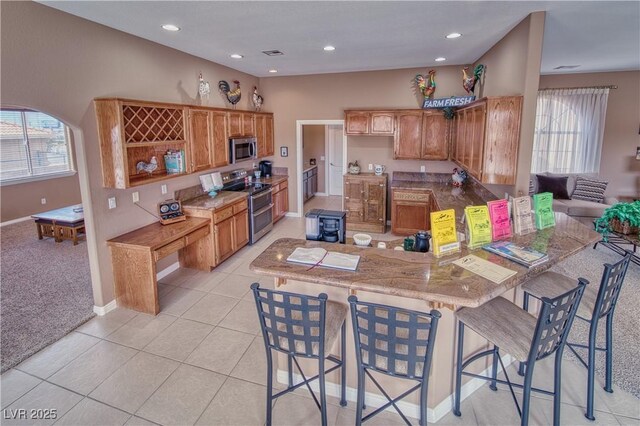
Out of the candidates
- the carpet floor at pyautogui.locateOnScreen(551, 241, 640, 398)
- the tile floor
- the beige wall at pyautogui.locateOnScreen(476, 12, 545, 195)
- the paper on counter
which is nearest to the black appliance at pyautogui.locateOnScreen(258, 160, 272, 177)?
the tile floor

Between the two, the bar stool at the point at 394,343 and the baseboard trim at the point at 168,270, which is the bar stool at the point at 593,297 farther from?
the baseboard trim at the point at 168,270

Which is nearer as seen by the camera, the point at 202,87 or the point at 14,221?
the point at 202,87

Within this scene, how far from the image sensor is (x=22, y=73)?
9.12 feet

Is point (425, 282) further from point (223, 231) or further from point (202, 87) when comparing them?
point (202, 87)

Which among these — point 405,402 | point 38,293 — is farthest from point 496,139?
point 38,293

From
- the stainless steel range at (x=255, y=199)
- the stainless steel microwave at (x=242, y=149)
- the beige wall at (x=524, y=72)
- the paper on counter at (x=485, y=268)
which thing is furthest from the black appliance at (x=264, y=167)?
the paper on counter at (x=485, y=268)

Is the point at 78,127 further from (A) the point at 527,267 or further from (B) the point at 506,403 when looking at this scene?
(B) the point at 506,403

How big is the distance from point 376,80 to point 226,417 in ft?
18.5

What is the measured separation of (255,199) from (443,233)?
3787 millimetres

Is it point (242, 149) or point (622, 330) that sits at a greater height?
point (242, 149)

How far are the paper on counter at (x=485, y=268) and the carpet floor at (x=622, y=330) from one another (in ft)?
5.08

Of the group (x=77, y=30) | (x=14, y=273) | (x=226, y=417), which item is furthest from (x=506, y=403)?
(x=14, y=273)

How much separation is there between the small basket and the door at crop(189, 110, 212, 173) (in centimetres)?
521

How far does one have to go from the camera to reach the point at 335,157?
31.3 feet
